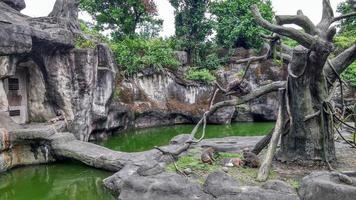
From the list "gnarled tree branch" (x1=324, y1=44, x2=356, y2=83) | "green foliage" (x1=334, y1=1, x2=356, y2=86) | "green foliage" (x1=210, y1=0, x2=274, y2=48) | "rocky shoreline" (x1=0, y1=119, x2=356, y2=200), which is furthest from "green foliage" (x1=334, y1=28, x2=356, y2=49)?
"gnarled tree branch" (x1=324, y1=44, x2=356, y2=83)

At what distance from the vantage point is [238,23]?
22.8 meters

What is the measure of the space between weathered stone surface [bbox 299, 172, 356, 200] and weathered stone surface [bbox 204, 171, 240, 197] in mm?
1076

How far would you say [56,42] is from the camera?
1130 cm

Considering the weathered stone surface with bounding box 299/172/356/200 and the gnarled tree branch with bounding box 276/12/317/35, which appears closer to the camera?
the weathered stone surface with bounding box 299/172/356/200

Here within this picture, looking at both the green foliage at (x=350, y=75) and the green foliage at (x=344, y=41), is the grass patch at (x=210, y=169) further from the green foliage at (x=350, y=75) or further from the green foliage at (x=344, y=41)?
the green foliage at (x=344, y=41)

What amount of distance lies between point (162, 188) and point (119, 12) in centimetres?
1711

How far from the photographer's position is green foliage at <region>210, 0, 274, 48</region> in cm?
2259

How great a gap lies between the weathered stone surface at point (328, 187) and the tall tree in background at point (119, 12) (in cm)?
1763

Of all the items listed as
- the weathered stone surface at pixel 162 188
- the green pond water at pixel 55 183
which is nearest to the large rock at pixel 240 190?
the weathered stone surface at pixel 162 188

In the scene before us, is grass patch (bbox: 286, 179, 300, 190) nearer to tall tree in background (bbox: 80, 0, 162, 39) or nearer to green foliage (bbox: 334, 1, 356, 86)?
green foliage (bbox: 334, 1, 356, 86)

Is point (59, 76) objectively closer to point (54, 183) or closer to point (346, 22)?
point (54, 183)

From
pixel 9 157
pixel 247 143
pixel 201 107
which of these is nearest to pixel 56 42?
pixel 9 157

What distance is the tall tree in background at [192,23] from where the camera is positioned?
23.2m

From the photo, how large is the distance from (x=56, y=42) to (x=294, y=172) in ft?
26.7
